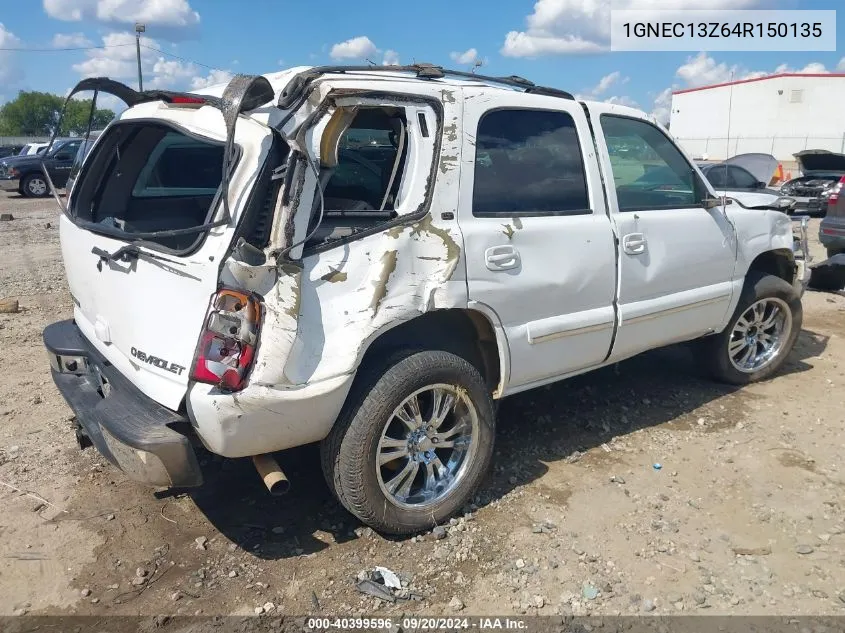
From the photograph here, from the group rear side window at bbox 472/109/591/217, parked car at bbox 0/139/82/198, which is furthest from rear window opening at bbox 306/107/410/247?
parked car at bbox 0/139/82/198

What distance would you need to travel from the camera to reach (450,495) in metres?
3.34

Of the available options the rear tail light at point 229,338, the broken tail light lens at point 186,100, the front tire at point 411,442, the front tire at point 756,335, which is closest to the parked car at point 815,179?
the front tire at point 756,335

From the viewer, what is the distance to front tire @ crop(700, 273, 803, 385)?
4914mm

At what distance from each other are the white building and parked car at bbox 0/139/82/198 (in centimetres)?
3457

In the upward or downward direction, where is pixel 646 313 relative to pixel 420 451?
upward

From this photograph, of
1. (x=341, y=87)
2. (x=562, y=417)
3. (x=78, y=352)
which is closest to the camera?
(x=341, y=87)

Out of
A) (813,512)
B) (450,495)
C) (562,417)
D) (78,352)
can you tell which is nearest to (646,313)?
(562,417)

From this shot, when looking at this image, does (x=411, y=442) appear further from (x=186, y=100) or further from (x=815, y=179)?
(x=815, y=179)

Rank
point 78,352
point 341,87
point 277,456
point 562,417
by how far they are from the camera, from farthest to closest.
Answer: point 562,417 → point 277,456 → point 78,352 → point 341,87

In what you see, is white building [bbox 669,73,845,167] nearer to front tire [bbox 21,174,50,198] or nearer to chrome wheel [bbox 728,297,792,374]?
front tire [bbox 21,174,50,198]

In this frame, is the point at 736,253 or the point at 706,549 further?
the point at 736,253

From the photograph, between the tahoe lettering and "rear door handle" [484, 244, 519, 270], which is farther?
"rear door handle" [484, 244, 519, 270]

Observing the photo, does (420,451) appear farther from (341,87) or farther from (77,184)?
(77,184)

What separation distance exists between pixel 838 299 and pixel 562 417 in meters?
5.04
